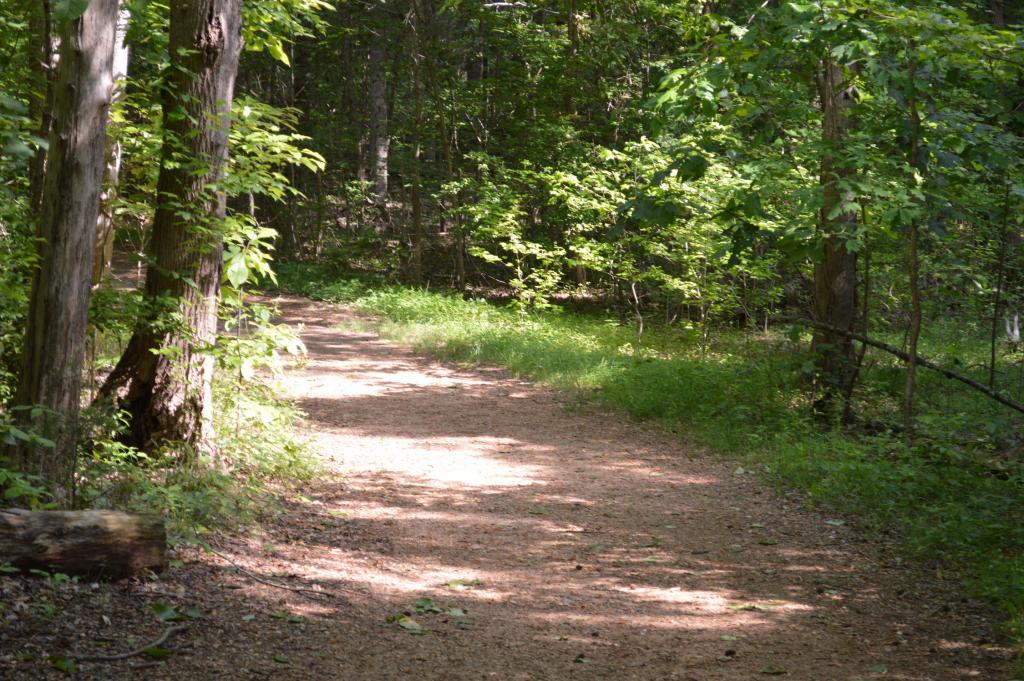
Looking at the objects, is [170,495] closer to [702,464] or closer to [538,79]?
[702,464]

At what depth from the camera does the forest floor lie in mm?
4180

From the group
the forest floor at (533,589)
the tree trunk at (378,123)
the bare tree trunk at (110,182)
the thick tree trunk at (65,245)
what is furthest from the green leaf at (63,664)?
the tree trunk at (378,123)

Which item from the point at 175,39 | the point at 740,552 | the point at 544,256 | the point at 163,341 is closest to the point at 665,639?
the point at 740,552

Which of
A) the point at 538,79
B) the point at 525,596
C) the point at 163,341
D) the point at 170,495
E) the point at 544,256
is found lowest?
the point at 525,596

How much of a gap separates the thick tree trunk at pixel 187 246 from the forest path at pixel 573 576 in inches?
51.1

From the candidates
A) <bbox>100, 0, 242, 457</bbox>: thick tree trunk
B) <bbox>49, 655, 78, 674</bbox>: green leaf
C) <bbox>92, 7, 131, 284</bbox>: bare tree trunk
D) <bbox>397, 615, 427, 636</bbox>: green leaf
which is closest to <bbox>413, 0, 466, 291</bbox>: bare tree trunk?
<bbox>92, 7, 131, 284</bbox>: bare tree trunk

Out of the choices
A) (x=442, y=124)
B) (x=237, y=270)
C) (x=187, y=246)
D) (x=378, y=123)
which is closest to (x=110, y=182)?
(x=187, y=246)

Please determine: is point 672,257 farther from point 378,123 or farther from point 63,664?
point 63,664

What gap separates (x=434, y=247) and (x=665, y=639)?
20717 millimetres

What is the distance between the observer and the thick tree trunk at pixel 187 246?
21.4 ft

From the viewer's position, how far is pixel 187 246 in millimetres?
6629

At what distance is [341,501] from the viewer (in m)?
7.25

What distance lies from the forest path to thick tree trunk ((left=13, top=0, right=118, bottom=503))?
141 centimetres

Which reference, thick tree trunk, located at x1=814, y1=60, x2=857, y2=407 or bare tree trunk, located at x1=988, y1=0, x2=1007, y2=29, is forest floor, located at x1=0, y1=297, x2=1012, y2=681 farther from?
bare tree trunk, located at x1=988, y1=0, x2=1007, y2=29
